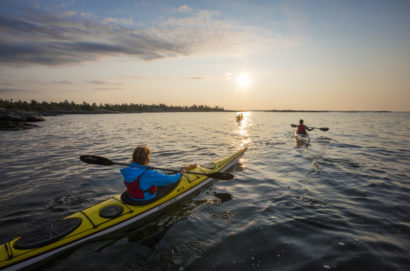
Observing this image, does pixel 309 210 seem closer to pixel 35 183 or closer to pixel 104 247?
pixel 104 247

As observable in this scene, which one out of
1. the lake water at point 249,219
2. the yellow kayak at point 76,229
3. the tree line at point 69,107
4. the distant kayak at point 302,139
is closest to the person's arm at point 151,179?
the yellow kayak at point 76,229

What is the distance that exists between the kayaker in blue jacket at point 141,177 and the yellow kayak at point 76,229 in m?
0.30

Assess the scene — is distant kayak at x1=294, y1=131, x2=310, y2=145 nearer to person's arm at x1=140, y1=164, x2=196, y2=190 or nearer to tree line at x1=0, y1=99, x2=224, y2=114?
person's arm at x1=140, y1=164, x2=196, y2=190

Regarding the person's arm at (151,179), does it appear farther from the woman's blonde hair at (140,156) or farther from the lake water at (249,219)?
the lake water at (249,219)

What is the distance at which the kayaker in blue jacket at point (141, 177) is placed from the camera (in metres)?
4.36

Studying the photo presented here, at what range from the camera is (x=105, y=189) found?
6.86m

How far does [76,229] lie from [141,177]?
5.05ft

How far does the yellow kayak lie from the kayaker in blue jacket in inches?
11.7

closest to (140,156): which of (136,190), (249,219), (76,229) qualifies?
(136,190)

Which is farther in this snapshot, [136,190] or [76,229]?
[136,190]

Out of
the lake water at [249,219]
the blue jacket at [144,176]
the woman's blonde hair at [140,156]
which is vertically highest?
the woman's blonde hair at [140,156]

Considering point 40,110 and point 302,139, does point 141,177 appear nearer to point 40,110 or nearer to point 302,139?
point 302,139

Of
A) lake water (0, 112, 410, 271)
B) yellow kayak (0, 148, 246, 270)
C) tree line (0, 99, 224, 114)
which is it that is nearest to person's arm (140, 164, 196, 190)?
yellow kayak (0, 148, 246, 270)

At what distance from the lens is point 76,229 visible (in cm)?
381
